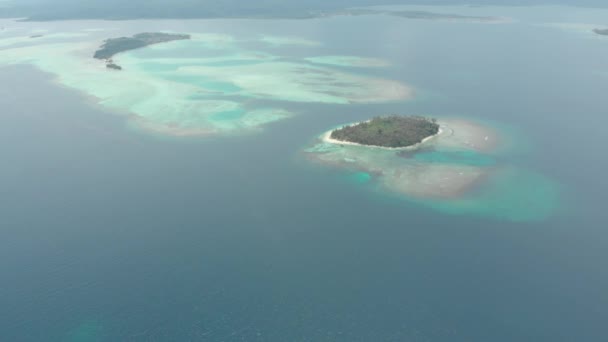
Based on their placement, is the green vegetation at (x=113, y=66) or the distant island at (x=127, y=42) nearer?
the green vegetation at (x=113, y=66)

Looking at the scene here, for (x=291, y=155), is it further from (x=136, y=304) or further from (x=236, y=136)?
(x=136, y=304)

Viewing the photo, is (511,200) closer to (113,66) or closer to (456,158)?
(456,158)

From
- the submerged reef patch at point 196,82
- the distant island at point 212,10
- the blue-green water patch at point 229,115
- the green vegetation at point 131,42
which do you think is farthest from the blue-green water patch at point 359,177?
the distant island at point 212,10

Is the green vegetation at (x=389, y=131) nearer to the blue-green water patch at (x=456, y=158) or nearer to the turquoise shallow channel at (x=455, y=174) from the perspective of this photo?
the turquoise shallow channel at (x=455, y=174)

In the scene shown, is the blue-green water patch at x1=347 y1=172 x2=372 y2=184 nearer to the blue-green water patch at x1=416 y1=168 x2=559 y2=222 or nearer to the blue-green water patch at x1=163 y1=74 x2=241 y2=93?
the blue-green water patch at x1=416 y1=168 x2=559 y2=222

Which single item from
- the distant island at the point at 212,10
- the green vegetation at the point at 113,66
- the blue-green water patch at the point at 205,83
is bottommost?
the blue-green water patch at the point at 205,83

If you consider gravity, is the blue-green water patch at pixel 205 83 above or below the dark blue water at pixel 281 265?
above

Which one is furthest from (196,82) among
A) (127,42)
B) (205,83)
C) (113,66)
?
(127,42)
